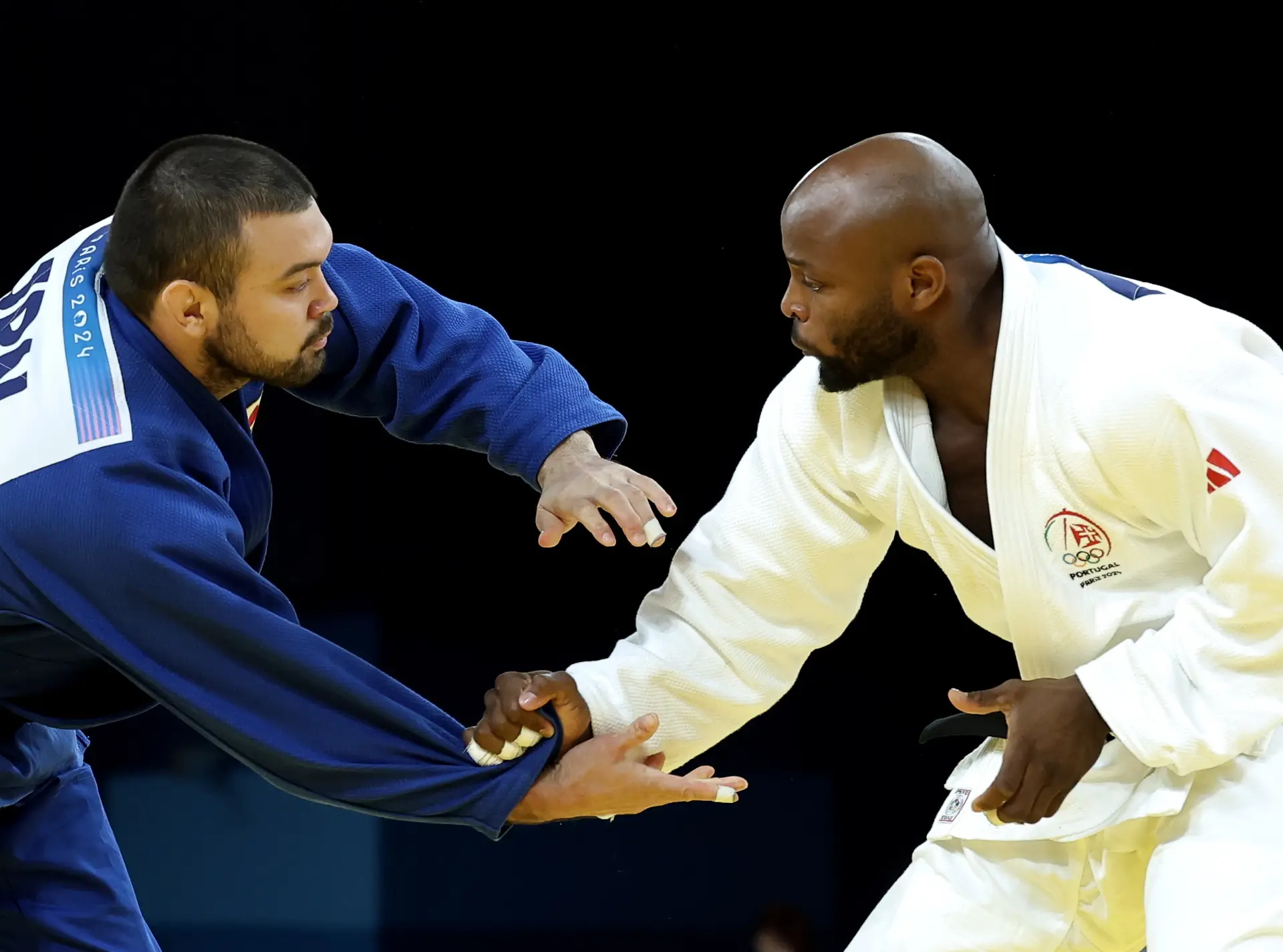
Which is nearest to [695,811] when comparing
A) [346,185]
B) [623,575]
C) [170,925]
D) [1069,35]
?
[623,575]

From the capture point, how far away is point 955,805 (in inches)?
83.4

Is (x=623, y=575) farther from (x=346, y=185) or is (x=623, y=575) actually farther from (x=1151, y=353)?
(x=1151, y=353)

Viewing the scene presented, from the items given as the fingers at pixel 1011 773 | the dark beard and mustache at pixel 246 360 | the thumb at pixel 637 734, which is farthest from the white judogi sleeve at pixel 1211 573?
the dark beard and mustache at pixel 246 360

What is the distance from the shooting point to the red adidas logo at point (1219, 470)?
182 centimetres

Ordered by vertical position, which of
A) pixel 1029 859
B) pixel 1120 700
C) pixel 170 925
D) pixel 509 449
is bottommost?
pixel 170 925

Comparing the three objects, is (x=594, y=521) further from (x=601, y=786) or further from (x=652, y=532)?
(x=601, y=786)

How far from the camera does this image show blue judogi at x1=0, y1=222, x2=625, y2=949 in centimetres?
183

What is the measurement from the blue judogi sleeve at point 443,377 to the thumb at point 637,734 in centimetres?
39

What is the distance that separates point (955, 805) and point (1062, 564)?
356 mm

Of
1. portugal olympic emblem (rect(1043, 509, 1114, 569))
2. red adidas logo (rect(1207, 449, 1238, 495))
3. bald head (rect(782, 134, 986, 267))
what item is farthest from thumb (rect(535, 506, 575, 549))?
red adidas logo (rect(1207, 449, 1238, 495))

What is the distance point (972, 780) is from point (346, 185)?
223cm

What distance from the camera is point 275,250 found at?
6.51 ft

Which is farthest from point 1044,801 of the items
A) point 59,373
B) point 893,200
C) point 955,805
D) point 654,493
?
point 59,373

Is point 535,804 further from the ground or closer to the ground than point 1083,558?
closer to the ground
